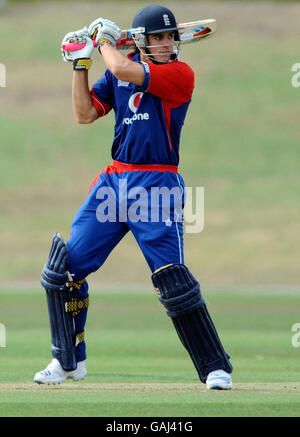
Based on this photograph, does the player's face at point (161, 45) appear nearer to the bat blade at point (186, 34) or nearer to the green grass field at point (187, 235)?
the bat blade at point (186, 34)

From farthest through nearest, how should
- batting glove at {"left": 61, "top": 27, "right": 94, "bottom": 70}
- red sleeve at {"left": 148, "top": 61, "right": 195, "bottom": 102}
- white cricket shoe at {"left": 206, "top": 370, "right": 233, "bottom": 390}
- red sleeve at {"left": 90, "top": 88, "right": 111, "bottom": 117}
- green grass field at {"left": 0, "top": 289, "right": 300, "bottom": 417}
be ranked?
red sleeve at {"left": 90, "top": 88, "right": 111, "bottom": 117} → batting glove at {"left": 61, "top": 27, "right": 94, "bottom": 70} → red sleeve at {"left": 148, "top": 61, "right": 195, "bottom": 102} → white cricket shoe at {"left": 206, "top": 370, "right": 233, "bottom": 390} → green grass field at {"left": 0, "top": 289, "right": 300, "bottom": 417}

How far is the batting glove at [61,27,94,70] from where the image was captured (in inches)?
282

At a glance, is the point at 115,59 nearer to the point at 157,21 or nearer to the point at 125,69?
the point at 125,69

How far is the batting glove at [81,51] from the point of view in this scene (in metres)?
7.16

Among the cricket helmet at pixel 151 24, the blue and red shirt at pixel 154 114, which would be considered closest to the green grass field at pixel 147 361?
the blue and red shirt at pixel 154 114

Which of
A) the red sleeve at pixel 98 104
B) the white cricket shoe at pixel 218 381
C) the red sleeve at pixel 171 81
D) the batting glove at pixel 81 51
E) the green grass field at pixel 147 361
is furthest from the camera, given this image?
the red sleeve at pixel 98 104

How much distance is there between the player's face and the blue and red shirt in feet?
0.37

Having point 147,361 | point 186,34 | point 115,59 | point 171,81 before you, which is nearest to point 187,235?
point 147,361

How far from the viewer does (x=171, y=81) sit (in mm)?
6938

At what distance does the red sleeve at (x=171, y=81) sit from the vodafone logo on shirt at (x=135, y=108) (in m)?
0.13

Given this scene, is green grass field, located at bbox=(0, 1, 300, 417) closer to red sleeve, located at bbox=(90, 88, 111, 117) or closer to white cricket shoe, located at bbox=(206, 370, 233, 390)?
white cricket shoe, located at bbox=(206, 370, 233, 390)

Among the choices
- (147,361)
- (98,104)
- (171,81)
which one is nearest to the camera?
(171,81)

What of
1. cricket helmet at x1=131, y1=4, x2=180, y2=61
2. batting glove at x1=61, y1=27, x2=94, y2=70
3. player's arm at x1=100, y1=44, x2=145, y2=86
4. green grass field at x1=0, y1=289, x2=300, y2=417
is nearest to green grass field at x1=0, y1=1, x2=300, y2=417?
green grass field at x1=0, y1=289, x2=300, y2=417

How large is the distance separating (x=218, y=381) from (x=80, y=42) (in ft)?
7.96
